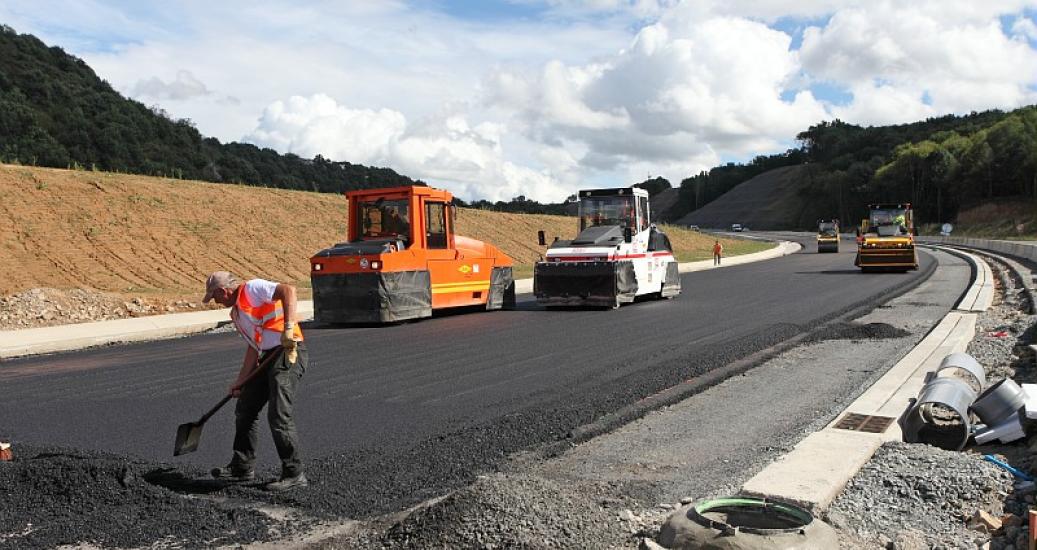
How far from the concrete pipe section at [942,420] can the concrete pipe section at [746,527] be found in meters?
2.64

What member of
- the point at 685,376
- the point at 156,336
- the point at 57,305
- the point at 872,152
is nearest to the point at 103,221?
the point at 57,305

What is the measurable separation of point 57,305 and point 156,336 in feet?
11.7

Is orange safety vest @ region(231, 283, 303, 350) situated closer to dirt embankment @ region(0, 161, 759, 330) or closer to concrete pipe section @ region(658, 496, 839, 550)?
concrete pipe section @ region(658, 496, 839, 550)

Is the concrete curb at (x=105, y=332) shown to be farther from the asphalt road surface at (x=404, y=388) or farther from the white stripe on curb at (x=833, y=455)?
the white stripe on curb at (x=833, y=455)

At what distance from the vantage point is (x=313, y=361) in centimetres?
1110

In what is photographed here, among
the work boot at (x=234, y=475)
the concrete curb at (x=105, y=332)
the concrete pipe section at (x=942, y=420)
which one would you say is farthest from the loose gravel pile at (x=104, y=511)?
the concrete curb at (x=105, y=332)

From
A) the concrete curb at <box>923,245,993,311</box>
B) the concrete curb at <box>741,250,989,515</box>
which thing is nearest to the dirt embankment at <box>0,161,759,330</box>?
the concrete curb at <box>741,250,989,515</box>

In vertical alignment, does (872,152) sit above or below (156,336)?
above

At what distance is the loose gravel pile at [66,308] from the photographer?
51.5ft

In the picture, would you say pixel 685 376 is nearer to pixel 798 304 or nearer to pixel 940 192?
pixel 798 304

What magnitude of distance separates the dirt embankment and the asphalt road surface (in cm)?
475

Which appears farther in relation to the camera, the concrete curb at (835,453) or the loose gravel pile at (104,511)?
the concrete curb at (835,453)

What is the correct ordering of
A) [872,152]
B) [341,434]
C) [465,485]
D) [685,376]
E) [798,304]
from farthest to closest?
[872,152] → [798,304] → [685,376] → [341,434] → [465,485]

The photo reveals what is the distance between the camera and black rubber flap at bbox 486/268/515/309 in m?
18.2
